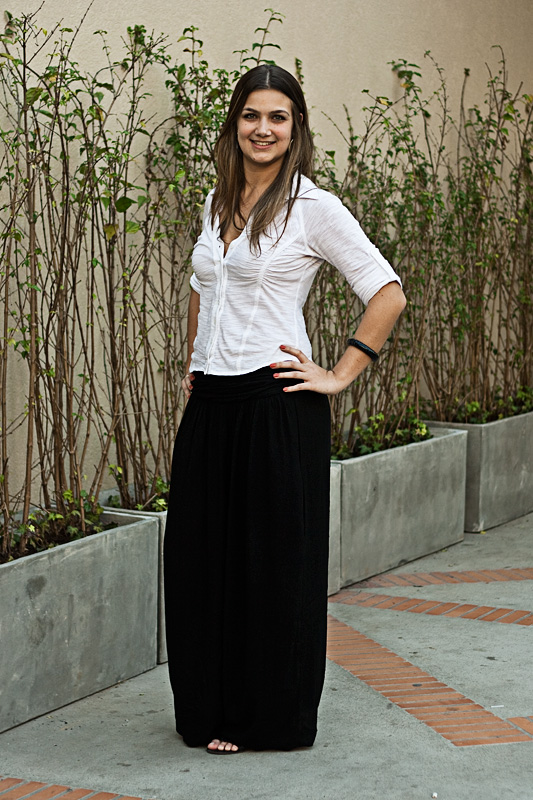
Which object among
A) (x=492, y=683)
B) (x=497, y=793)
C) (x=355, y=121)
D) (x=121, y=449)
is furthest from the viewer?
(x=355, y=121)

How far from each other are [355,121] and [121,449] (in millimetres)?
2750

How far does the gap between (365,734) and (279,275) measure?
1376 millimetres

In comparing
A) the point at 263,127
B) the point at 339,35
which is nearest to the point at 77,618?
the point at 263,127

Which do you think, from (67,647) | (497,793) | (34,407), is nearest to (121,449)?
(34,407)

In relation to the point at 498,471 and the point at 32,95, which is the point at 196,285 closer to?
the point at 32,95

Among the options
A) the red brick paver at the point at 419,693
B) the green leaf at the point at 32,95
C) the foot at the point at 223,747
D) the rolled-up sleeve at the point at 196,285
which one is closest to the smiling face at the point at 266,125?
the rolled-up sleeve at the point at 196,285

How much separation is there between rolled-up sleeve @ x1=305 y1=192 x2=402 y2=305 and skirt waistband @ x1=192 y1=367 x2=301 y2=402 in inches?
12.8

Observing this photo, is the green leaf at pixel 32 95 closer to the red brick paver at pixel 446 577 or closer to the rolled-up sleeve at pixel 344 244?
the rolled-up sleeve at pixel 344 244

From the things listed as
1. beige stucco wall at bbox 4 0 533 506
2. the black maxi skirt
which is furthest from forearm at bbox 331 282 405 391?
beige stucco wall at bbox 4 0 533 506

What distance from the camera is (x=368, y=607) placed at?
14.9ft

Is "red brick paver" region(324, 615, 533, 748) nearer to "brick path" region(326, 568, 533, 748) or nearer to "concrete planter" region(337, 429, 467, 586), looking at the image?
"brick path" region(326, 568, 533, 748)

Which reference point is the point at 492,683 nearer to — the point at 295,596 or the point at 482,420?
the point at 295,596

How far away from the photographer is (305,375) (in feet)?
9.57

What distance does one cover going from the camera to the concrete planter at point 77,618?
319 cm
